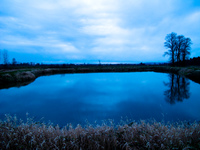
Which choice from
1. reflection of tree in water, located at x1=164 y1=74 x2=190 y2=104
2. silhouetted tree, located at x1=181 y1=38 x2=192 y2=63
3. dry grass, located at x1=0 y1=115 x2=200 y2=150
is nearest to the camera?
dry grass, located at x1=0 y1=115 x2=200 y2=150

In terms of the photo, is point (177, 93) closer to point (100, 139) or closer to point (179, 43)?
point (100, 139)

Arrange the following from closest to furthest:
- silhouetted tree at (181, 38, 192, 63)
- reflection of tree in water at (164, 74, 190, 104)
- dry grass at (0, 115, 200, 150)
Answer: dry grass at (0, 115, 200, 150), reflection of tree in water at (164, 74, 190, 104), silhouetted tree at (181, 38, 192, 63)

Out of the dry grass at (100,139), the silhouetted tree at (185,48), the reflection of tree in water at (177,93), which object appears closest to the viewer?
the dry grass at (100,139)

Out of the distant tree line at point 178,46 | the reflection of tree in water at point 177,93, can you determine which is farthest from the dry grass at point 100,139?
the distant tree line at point 178,46

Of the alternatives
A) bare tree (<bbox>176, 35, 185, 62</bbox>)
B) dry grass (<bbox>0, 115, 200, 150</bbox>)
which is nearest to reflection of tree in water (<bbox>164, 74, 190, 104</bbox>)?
dry grass (<bbox>0, 115, 200, 150</bbox>)

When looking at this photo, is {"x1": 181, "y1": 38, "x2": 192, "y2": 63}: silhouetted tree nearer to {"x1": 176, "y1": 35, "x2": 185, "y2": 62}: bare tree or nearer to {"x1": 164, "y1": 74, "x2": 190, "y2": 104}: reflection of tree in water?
{"x1": 176, "y1": 35, "x2": 185, "y2": 62}: bare tree

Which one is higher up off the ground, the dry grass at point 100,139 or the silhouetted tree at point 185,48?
the silhouetted tree at point 185,48

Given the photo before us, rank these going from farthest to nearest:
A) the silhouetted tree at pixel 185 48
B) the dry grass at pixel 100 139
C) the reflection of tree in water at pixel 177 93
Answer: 1. the silhouetted tree at pixel 185 48
2. the reflection of tree in water at pixel 177 93
3. the dry grass at pixel 100 139

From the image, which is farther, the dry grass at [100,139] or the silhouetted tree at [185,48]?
the silhouetted tree at [185,48]

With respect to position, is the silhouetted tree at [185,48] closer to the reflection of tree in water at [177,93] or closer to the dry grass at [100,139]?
the reflection of tree in water at [177,93]

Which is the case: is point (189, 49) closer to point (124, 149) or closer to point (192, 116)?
point (192, 116)

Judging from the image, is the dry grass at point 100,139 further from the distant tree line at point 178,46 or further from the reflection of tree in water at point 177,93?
the distant tree line at point 178,46

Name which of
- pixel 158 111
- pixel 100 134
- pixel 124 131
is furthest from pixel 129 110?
pixel 100 134

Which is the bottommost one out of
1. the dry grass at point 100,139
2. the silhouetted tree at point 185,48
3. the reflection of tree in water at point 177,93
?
the reflection of tree in water at point 177,93
